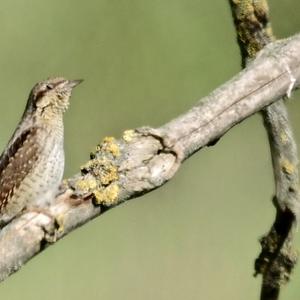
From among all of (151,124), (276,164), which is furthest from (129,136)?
(151,124)

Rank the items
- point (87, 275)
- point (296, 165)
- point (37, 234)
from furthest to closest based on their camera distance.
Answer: point (87, 275), point (296, 165), point (37, 234)

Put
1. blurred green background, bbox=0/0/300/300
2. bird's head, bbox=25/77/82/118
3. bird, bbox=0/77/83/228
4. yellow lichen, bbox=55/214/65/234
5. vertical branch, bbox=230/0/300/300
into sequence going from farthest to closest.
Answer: blurred green background, bbox=0/0/300/300 → bird's head, bbox=25/77/82/118 → bird, bbox=0/77/83/228 → vertical branch, bbox=230/0/300/300 → yellow lichen, bbox=55/214/65/234

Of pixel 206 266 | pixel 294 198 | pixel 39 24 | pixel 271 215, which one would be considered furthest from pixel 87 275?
pixel 294 198

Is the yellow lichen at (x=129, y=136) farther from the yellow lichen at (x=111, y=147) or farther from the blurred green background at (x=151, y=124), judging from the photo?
the blurred green background at (x=151, y=124)

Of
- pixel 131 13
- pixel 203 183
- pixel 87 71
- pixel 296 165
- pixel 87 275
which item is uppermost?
pixel 131 13

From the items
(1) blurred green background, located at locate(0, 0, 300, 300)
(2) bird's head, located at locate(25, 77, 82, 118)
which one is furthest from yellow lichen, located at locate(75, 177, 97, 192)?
(1) blurred green background, located at locate(0, 0, 300, 300)

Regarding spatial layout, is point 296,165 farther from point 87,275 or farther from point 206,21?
point 206,21

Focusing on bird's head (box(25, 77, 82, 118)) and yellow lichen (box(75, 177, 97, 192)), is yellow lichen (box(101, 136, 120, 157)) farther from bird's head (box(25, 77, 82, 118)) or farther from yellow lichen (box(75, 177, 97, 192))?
bird's head (box(25, 77, 82, 118))

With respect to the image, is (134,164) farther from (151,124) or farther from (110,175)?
(151,124)
